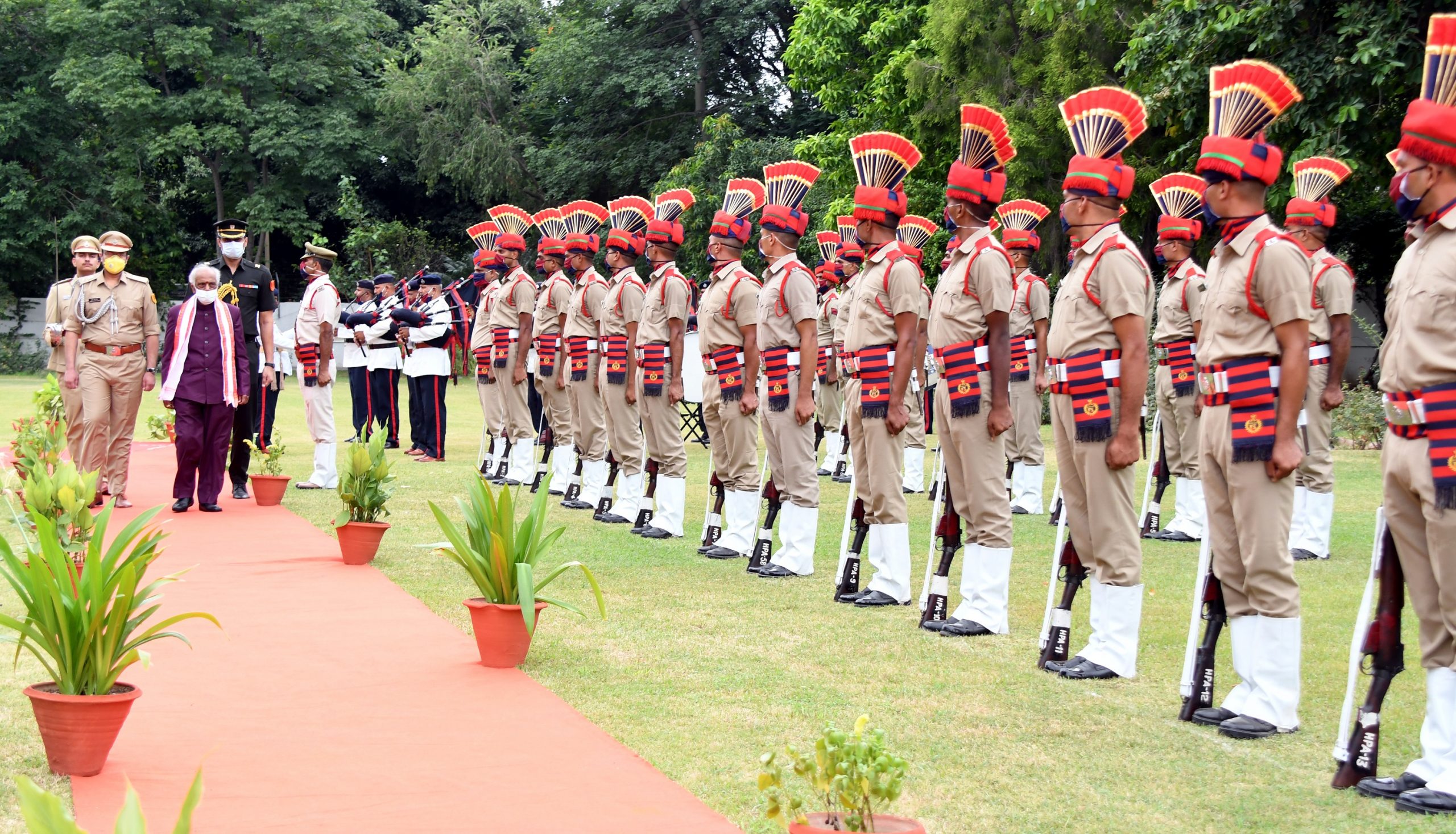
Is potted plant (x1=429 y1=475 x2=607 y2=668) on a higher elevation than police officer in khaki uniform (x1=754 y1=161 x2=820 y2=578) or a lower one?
lower

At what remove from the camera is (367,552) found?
8.94 m

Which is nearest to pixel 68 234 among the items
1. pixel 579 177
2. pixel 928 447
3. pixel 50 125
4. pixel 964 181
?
pixel 50 125

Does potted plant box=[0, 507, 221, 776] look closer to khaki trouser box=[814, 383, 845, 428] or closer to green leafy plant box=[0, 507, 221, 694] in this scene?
green leafy plant box=[0, 507, 221, 694]

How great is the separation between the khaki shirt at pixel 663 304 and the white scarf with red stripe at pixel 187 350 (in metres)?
3.30

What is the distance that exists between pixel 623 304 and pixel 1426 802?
7.85 m

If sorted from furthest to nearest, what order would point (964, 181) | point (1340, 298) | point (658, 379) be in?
point (658, 379)
point (1340, 298)
point (964, 181)

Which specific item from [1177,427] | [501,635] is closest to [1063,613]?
[501,635]

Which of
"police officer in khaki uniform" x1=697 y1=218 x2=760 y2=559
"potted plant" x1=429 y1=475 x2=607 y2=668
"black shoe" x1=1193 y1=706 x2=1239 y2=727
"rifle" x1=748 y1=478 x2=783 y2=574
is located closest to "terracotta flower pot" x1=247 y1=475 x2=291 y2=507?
"police officer in khaki uniform" x1=697 y1=218 x2=760 y2=559

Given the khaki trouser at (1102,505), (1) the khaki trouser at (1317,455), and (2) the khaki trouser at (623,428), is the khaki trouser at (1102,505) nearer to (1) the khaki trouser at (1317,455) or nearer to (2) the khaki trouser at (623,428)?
(1) the khaki trouser at (1317,455)

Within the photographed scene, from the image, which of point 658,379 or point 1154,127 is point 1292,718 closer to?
point 658,379

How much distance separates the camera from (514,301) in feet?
44.7

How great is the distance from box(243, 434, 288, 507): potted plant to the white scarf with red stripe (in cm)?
82

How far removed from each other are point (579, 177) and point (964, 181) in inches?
1191

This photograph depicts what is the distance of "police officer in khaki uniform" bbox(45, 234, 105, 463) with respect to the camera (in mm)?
10914
